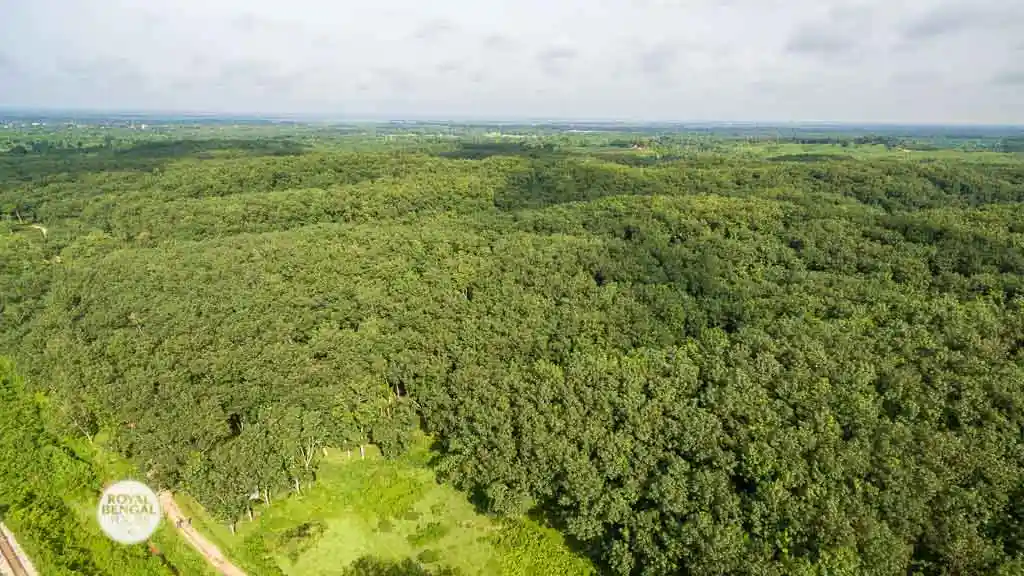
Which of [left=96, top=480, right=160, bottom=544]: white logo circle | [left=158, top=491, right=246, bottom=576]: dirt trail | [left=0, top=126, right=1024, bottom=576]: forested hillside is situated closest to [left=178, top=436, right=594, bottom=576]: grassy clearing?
[left=158, top=491, right=246, bottom=576]: dirt trail

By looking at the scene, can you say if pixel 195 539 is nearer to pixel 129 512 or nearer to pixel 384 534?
pixel 129 512

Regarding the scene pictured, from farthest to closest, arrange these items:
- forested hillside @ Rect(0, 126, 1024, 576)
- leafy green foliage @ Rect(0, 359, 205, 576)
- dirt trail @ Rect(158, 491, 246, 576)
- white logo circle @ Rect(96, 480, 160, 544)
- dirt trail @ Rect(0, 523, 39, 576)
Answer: white logo circle @ Rect(96, 480, 160, 544) < dirt trail @ Rect(158, 491, 246, 576) < leafy green foliage @ Rect(0, 359, 205, 576) < dirt trail @ Rect(0, 523, 39, 576) < forested hillside @ Rect(0, 126, 1024, 576)

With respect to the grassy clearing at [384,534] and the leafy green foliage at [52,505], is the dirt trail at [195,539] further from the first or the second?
the leafy green foliage at [52,505]

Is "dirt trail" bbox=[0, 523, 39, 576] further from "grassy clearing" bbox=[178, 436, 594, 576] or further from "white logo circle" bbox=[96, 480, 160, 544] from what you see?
"grassy clearing" bbox=[178, 436, 594, 576]

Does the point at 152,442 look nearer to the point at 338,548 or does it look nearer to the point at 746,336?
the point at 338,548

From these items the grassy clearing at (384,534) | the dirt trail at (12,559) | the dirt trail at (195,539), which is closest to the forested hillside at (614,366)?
the grassy clearing at (384,534)

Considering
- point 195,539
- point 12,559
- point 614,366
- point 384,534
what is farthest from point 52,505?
point 614,366
